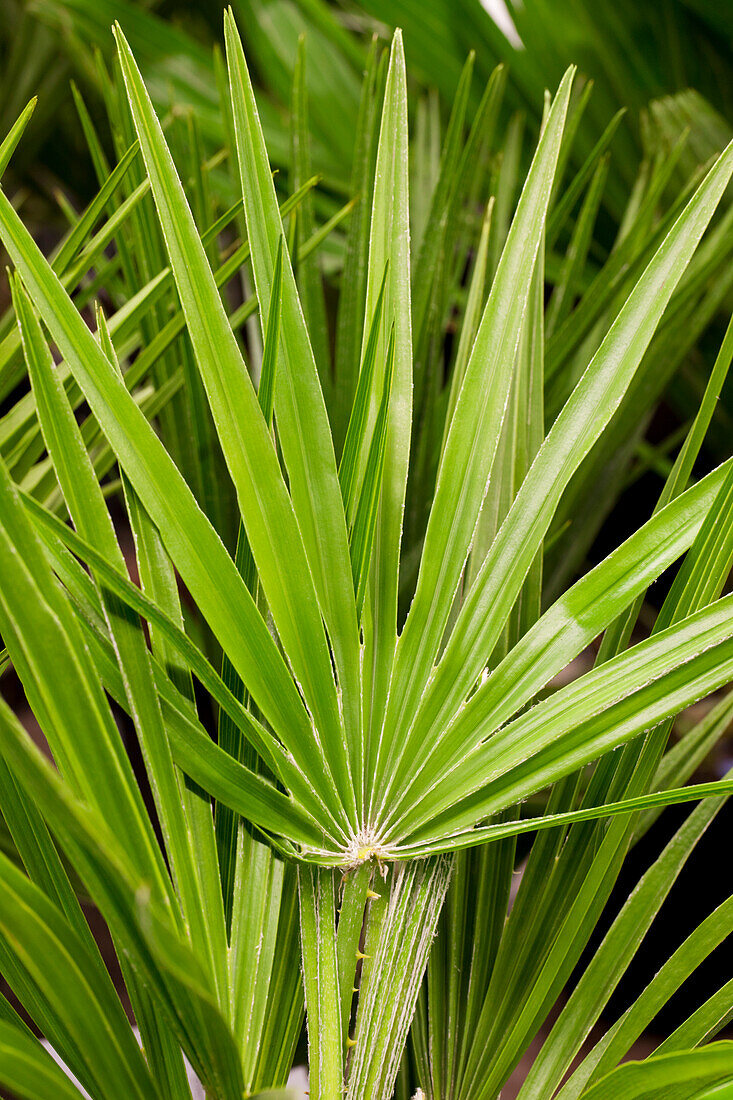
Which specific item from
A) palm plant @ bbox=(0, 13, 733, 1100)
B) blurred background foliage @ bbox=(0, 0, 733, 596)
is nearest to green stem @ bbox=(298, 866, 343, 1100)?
palm plant @ bbox=(0, 13, 733, 1100)

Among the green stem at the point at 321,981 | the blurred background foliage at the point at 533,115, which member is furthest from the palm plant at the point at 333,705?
the blurred background foliage at the point at 533,115

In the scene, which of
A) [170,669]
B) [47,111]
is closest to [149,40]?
[47,111]

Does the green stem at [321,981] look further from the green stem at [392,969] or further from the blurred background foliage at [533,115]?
Result: the blurred background foliage at [533,115]

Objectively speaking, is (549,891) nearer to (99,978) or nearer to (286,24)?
(99,978)

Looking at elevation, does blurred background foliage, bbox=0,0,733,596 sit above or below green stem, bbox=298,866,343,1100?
above

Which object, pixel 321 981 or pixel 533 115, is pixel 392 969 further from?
pixel 533 115

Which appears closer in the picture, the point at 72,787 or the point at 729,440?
the point at 72,787

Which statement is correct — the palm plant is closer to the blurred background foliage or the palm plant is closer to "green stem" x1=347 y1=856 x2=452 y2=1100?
"green stem" x1=347 y1=856 x2=452 y2=1100

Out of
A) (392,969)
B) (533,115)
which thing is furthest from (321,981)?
(533,115)

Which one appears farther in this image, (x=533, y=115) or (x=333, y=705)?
(x=533, y=115)
